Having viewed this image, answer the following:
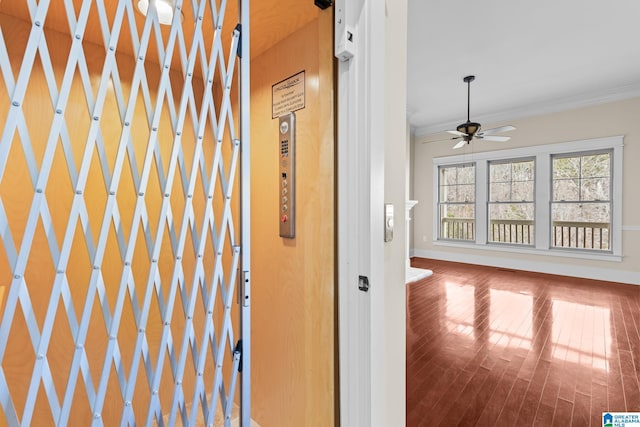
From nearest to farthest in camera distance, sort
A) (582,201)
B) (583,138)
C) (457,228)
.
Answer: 1. (583,138)
2. (582,201)
3. (457,228)

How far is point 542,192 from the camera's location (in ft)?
16.6

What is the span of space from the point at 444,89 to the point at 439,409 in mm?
4005

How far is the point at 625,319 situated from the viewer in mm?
3037

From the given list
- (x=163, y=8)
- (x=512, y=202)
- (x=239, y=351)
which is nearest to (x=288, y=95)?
(x=163, y=8)

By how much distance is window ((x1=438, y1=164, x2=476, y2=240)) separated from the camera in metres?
5.97

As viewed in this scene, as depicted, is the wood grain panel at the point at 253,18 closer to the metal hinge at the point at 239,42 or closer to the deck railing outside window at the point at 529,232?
the metal hinge at the point at 239,42

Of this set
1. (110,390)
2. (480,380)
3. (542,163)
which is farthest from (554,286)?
(110,390)

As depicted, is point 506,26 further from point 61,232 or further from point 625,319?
point 61,232

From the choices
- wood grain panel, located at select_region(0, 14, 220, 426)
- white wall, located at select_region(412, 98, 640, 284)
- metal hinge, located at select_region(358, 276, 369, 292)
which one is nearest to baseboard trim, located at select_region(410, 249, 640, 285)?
white wall, located at select_region(412, 98, 640, 284)

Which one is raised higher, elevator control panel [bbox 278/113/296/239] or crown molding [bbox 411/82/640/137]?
Result: crown molding [bbox 411/82/640/137]

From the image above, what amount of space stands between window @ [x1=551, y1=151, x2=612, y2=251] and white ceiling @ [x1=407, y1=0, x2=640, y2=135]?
875mm

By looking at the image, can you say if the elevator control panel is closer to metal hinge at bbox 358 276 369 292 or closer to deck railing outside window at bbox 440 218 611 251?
metal hinge at bbox 358 276 369 292

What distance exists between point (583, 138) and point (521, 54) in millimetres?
2322

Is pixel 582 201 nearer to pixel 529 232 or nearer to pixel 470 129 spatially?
pixel 529 232
